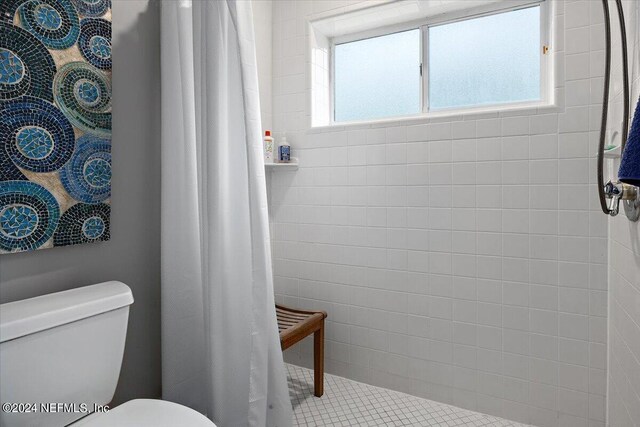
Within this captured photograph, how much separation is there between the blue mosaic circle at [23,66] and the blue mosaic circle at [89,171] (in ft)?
0.60

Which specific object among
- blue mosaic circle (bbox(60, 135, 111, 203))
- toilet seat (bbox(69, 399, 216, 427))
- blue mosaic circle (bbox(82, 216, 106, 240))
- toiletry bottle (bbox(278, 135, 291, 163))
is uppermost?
toiletry bottle (bbox(278, 135, 291, 163))

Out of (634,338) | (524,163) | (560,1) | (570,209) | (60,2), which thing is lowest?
(634,338)

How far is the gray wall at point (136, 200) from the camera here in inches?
56.9

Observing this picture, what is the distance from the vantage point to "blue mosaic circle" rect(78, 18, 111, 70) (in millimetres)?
1322

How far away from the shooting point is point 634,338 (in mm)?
1212

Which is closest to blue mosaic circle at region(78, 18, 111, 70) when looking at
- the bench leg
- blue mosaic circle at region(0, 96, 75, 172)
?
blue mosaic circle at region(0, 96, 75, 172)

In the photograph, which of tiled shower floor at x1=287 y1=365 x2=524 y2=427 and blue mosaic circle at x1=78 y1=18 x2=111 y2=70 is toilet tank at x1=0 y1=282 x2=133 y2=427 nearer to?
blue mosaic circle at x1=78 y1=18 x2=111 y2=70

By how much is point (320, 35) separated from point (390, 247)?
135cm

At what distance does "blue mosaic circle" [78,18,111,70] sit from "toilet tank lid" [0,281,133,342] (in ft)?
2.56

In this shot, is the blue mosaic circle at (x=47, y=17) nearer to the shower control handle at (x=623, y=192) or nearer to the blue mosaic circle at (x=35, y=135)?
the blue mosaic circle at (x=35, y=135)

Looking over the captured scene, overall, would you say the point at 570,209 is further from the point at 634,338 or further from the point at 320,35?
the point at 320,35

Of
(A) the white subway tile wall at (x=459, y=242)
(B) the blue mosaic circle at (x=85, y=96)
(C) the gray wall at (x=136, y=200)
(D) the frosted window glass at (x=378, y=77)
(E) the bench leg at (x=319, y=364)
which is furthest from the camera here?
(D) the frosted window glass at (x=378, y=77)

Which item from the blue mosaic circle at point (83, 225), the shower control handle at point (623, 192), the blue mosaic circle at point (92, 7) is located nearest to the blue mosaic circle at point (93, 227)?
the blue mosaic circle at point (83, 225)

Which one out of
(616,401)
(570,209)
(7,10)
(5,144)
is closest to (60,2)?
(7,10)
